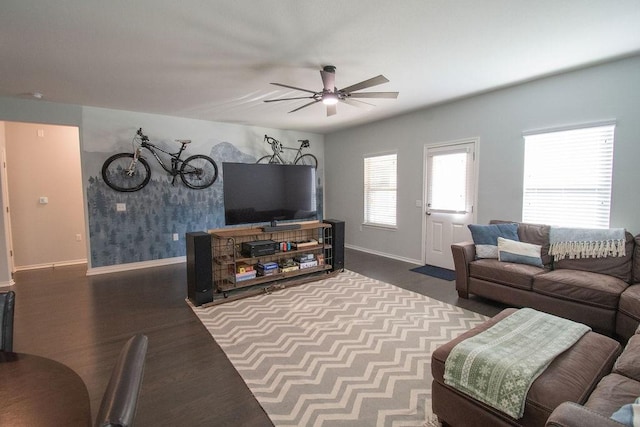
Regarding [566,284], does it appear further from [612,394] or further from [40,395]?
[40,395]

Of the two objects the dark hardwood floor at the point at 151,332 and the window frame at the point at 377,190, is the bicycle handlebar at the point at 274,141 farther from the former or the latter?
the dark hardwood floor at the point at 151,332

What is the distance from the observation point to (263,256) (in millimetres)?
4023

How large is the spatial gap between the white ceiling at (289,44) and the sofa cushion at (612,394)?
2.37 meters

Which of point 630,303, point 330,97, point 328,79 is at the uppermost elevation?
point 328,79

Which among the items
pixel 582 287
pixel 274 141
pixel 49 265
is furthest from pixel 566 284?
pixel 49 265

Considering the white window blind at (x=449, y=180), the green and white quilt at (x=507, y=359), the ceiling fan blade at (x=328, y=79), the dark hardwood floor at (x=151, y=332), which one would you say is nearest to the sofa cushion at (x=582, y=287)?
→ the dark hardwood floor at (x=151, y=332)

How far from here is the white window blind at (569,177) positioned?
330 cm

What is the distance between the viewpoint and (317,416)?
1.81 meters

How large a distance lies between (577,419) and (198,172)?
566cm

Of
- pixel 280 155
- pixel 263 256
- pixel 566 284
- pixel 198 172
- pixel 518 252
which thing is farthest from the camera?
pixel 280 155

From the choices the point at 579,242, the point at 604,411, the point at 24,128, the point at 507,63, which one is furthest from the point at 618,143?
the point at 24,128

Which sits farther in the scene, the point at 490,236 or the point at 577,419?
the point at 490,236

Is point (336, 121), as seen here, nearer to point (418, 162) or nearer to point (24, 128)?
point (418, 162)

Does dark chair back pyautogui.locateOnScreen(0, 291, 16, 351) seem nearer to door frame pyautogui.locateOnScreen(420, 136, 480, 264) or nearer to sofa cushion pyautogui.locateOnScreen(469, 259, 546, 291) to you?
sofa cushion pyautogui.locateOnScreen(469, 259, 546, 291)
